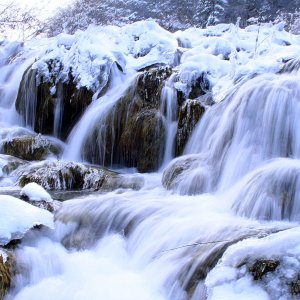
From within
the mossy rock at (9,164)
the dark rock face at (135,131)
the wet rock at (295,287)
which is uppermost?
the dark rock face at (135,131)

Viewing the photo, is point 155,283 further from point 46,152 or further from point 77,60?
point 77,60

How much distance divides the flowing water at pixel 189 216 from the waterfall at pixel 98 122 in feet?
5.05

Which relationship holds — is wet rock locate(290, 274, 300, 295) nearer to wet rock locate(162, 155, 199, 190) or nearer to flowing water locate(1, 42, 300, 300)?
flowing water locate(1, 42, 300, 300)

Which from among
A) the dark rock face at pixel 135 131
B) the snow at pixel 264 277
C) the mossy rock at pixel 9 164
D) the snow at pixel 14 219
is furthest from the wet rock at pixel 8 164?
the snow at pixel 264 277

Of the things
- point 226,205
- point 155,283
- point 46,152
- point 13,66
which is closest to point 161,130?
point 46,152

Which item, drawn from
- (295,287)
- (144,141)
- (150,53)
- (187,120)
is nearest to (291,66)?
(187,120)

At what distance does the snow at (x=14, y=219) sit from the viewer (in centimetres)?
436

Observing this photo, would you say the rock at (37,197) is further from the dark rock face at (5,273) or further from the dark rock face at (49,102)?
the dark rock face at (49,102)

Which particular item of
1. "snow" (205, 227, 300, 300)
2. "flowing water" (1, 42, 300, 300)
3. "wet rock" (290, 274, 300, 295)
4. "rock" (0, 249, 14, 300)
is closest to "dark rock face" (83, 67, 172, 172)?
"flowing water" (1, 42, 300, 300)

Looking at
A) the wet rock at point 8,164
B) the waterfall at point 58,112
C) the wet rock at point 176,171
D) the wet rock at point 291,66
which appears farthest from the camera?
the waterfall at point 58,112

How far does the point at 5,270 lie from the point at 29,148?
17.2ft

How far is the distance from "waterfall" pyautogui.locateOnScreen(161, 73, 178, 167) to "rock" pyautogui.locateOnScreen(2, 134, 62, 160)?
2.41 meters

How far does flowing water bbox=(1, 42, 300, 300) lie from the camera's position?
3.96m

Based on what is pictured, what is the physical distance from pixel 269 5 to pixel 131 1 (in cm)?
1083
